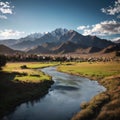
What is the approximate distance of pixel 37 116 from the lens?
127 feet

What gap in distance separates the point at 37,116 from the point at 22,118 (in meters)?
2.90

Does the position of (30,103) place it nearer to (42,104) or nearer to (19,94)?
(42,104)

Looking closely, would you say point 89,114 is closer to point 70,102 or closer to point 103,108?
point 103,108

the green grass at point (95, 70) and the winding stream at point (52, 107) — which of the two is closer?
the winding stream at point (52, 107)

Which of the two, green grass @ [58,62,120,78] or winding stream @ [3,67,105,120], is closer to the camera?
winding stream @ [3,67,105,120]

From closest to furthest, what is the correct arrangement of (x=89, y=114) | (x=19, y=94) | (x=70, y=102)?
(x=89, y=114) → (x=70, y=102) → (x=19, y=94)

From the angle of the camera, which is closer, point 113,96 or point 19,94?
point 113,96

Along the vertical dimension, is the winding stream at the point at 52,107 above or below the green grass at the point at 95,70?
below

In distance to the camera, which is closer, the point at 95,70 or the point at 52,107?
the point at 52,107

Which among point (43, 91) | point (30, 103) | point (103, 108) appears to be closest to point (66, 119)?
point (103, 108)

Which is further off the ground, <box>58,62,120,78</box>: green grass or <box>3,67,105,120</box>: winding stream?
<box>58,62,120,78</box>: green grass

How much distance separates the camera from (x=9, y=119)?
122 ft

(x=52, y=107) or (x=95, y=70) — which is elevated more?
(x=95, y=70)

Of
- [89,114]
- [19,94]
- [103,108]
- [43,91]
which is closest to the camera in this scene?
[89,114]
